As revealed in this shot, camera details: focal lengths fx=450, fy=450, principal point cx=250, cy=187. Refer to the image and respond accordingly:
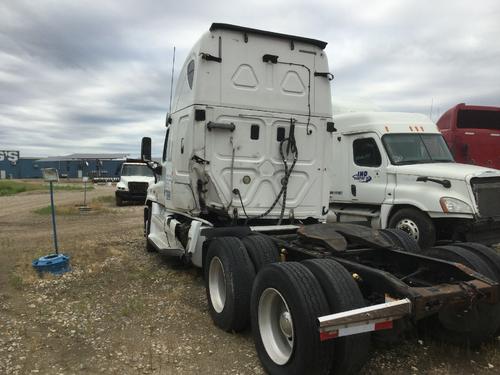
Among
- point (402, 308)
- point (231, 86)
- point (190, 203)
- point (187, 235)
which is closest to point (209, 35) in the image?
point (231, 86)

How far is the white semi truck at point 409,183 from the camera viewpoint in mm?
7359

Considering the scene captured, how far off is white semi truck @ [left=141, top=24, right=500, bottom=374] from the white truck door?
2.43 metres

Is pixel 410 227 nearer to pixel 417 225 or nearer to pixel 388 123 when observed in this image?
pixel 417 225

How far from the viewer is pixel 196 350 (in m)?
4.28

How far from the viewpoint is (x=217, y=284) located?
5.22 metres

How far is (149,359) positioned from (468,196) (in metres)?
5.67

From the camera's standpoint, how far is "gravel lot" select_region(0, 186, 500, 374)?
12.9ft

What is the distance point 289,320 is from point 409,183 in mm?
5270

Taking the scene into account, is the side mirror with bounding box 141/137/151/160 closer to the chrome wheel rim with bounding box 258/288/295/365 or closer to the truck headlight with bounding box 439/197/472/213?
the chrome wheel rim with bounding box 258/288/295/365

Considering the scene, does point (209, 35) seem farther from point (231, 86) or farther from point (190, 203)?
point (190, 203)

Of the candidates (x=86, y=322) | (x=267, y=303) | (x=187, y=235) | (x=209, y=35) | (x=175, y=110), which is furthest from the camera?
(x=175, y=110)

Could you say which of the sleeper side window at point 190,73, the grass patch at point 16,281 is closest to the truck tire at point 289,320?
the sleeper side window at point 190,73

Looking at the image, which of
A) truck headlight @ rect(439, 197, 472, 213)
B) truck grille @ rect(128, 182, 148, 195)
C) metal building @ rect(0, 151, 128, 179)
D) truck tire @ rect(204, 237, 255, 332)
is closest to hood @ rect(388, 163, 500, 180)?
truck headlight @ rect(439, 197, 472, 213)

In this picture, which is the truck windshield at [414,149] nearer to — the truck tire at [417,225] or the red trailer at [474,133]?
the truck tire at [417,225]
